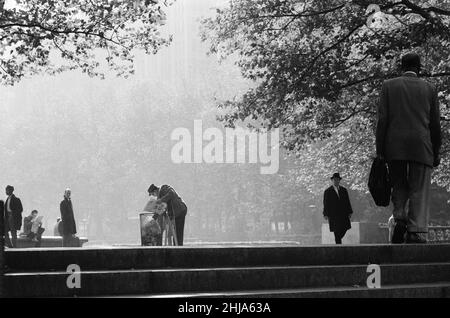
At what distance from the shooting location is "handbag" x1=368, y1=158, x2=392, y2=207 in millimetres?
9969

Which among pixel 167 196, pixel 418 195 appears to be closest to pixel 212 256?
pixel 418 195

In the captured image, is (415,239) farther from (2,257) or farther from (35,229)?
(35,229)

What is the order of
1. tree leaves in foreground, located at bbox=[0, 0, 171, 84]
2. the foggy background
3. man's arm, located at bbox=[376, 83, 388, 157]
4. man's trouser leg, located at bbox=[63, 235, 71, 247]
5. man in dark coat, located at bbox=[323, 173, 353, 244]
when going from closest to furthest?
1. man's arm, located at bbox=[376, 83, 388, 157]
2. man in dark coat, located at bbox=[323, 173, 353, 244]
3. tree leaves in foreground, located at bbox=[0, 0, 171, 84]
4. man's trouser leg, located at bbox=[63, 235, 71, 247]
5. the foggy background

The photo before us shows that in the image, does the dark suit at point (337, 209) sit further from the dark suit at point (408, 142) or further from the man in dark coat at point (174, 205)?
the dark suit at point (408, 142)

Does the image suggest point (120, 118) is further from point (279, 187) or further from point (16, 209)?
point (16, 209)

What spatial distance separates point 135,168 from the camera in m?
76.9

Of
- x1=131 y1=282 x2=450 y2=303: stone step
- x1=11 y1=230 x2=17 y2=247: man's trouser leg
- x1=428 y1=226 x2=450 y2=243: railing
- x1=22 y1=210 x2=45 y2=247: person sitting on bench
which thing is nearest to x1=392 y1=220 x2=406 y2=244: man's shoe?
x1=131 y1=282 x2=450 y2=303: stone step

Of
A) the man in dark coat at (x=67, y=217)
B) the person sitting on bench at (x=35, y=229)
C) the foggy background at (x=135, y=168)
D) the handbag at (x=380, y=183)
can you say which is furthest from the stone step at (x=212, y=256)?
the foggy background at (x=135, y=168)

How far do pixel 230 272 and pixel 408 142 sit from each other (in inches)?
106

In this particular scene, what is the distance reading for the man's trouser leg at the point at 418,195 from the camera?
973cm

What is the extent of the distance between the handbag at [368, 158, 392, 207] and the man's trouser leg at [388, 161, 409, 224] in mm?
78

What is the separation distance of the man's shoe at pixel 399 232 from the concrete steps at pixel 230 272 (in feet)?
1.87

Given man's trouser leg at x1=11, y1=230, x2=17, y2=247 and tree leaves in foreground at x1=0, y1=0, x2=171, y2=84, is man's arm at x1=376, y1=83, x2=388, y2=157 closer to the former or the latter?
tree leaves in foreground at x1=0, y1=0, x2=171, y2=84
